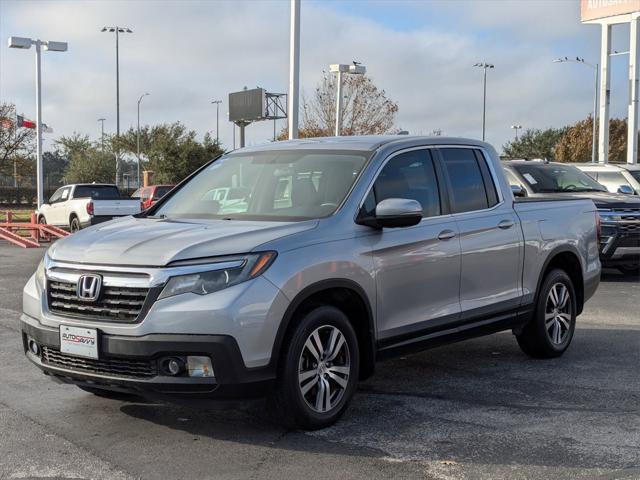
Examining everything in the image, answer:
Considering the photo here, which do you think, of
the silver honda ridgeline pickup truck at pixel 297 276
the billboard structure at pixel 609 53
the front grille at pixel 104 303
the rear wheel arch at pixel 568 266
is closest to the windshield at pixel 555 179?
the rear wheel arch at pixel 568 266

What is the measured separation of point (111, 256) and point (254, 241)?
84cm

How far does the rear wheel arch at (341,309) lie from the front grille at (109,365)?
710mm

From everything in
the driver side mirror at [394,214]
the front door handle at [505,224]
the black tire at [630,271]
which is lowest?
the black tire at [630,271]

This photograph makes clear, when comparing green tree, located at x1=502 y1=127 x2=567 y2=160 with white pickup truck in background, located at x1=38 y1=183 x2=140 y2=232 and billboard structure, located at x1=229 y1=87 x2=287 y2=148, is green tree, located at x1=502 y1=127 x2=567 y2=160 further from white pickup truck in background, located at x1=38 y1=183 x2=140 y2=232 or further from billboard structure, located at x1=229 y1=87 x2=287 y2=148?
white pickup truck in background, located at x1=38 y1=183 x2=140 y2=232

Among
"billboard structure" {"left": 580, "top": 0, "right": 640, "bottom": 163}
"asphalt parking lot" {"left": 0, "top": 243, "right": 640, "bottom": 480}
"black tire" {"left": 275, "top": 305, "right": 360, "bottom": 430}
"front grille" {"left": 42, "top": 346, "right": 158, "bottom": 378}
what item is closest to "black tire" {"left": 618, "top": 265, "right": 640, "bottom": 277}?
"asphalt parking lot" {"left": 0, "top": 243, "right": 640, "bottom": 480}

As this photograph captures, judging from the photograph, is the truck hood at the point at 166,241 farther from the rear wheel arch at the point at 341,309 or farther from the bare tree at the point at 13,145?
the bare tree at the point at 13,145

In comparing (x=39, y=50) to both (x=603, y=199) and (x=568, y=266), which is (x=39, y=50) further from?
(x=568, y=266)

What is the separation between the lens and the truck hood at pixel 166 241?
4.81m

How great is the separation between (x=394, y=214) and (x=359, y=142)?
3.28ft

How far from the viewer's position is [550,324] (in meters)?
7.41

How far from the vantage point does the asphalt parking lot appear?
455cm

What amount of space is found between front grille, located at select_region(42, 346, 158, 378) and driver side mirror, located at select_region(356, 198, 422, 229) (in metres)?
1.65

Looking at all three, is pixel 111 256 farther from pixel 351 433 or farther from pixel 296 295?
pixel 351 433

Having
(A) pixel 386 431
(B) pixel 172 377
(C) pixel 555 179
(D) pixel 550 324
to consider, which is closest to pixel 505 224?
(D) pixel 550 324
